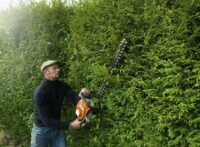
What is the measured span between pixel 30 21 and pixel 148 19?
3489 mm

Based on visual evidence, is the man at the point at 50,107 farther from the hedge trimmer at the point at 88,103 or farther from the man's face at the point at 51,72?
the hedge trimmer at the point at 88,103

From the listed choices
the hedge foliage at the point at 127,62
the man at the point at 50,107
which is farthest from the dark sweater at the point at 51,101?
the hedge foliage at the point at 127,62

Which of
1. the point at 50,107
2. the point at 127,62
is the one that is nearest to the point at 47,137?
the point at 50,107

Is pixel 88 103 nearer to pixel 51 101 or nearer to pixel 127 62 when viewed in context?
pixel 51 101

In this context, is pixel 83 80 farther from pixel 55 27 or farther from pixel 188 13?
pixel 188 13

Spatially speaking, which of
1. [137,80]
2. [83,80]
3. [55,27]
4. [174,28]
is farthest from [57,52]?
[174,28]

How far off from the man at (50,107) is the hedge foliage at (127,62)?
344 mm

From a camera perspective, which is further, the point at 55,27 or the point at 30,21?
the point at 30,21

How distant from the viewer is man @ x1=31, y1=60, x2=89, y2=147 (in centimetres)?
622

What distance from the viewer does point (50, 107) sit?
645cm

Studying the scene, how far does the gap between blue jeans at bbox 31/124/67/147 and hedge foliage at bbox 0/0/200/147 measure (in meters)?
0.43

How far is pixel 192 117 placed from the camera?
16.1ft

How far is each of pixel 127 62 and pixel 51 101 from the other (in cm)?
146

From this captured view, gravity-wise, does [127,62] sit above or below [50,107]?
above
